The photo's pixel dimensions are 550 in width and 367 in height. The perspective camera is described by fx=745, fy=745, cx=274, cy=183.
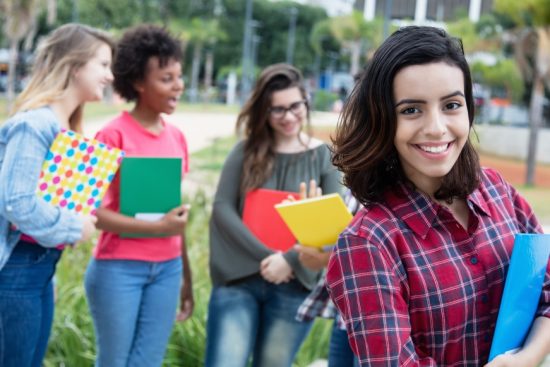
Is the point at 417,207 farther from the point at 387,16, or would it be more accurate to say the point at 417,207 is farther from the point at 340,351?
the point at 387,16

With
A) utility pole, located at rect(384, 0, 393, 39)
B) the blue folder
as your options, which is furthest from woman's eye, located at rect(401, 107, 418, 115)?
utility pole, located at rect(384, 0, 393, 39)

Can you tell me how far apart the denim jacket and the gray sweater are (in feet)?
2.21

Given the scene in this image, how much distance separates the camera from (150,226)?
9.45 ft

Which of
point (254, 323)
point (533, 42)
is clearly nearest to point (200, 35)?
point (533, 42)

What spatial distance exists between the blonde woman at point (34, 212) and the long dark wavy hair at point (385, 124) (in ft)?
3.84

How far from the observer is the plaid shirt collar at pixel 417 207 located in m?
1.54

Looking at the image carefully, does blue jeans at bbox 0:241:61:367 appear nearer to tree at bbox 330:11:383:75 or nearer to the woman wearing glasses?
the woman wearing glasses

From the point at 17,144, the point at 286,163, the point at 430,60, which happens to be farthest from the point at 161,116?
the point at 430,60

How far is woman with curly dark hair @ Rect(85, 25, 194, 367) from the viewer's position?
283 centimetres

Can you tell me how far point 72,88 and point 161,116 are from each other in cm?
51

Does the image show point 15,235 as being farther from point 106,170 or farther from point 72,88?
point 72,88

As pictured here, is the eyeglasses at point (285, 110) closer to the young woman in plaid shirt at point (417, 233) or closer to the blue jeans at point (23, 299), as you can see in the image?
the blue jeans at point (23, 299)

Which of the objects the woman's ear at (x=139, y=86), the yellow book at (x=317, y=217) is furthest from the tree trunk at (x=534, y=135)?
the yellow book at (x=317, y=217)

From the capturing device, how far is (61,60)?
271 cm
